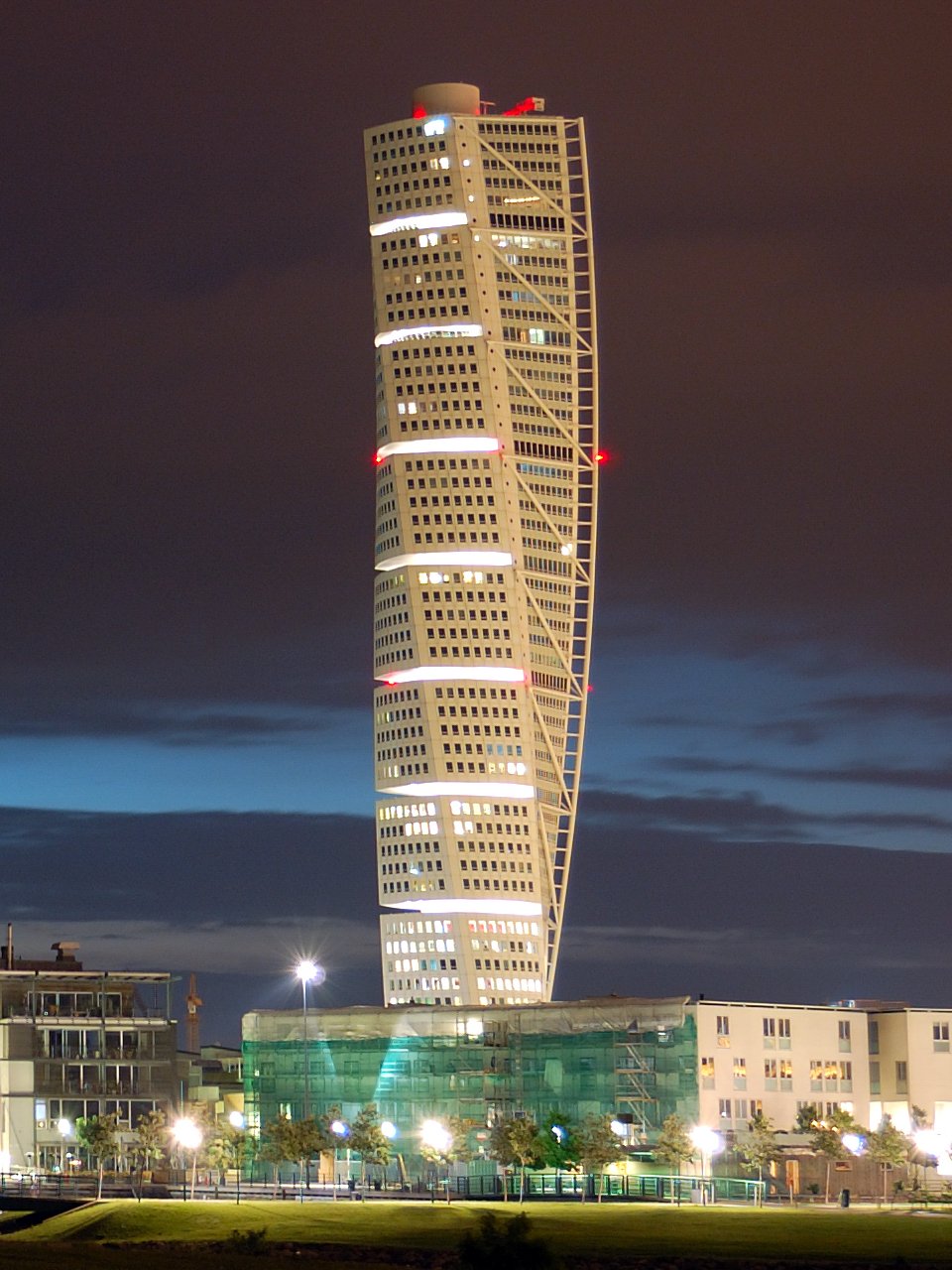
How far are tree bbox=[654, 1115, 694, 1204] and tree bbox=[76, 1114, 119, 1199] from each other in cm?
2837

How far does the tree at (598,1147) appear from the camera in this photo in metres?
142

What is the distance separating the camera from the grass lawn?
110 metres

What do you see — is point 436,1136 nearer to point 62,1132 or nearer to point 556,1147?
point 556,1147

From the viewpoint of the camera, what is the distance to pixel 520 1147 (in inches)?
5674

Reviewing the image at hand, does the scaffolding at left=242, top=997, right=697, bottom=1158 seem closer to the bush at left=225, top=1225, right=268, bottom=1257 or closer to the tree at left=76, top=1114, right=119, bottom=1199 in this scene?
the tree at left=76, top=1114, right=119, bottom=1199

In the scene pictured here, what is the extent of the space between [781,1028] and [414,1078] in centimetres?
2775

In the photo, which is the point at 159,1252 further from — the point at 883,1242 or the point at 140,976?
the point at 140,976

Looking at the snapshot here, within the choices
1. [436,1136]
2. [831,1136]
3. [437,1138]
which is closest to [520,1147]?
[831,1136]

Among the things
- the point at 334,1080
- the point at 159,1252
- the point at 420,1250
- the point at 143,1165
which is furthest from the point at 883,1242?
the point at 334,1080

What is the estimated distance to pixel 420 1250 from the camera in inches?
4417

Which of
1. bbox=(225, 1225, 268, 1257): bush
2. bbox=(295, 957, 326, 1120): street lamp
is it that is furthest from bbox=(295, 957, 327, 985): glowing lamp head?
bbox=(225, 1225, 268, 1257): bush

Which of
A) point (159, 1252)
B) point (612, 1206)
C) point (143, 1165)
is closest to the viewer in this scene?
point (159, 1252)

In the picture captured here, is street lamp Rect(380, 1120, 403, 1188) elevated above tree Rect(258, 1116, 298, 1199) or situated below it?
below

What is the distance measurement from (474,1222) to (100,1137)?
39.2 metres
